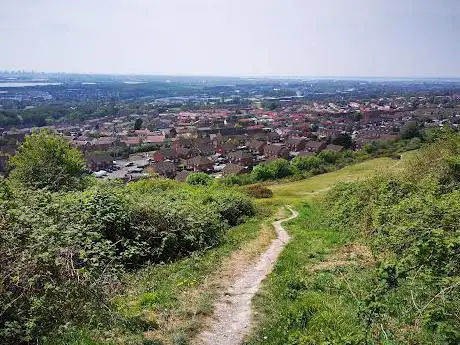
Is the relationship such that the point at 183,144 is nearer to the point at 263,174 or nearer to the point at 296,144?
the point at 296,144

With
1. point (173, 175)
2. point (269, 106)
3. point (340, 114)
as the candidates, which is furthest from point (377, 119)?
point (173, 175)

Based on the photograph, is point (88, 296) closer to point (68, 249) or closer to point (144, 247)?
point (68, 249)

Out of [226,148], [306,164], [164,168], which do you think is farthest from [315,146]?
[164,168]

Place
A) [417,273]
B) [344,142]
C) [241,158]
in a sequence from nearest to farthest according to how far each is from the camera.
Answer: [417,273], [241,158], [344,142]

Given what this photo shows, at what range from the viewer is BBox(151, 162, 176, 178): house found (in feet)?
248

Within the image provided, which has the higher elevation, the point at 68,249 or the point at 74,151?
the point at 68,249

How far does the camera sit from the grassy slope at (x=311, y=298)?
6.55 meters

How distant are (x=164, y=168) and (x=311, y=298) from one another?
71789mm

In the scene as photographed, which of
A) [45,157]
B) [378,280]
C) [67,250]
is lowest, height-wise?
[45,157]

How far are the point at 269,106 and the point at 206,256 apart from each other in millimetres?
190073

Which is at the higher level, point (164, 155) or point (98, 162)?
point (164, 155)

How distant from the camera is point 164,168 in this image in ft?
257

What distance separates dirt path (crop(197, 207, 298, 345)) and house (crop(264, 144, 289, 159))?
7948 centimetres

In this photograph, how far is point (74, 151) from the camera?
3491cm
